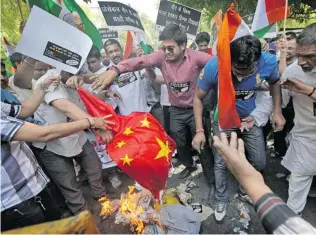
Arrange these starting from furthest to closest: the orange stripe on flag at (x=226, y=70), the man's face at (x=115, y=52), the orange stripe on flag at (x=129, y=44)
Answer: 1. the orange stripe on flag at (x=129, y=44)
2. the man's face at (x=115, y=52)
3. the orange stripe on flag at (x=226, y=70)

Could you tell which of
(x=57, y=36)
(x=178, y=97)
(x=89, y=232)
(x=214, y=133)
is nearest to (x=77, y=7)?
(x=57, y=36)

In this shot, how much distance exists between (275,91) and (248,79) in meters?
0.39

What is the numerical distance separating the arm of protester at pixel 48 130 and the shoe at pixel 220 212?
1632 millimetres

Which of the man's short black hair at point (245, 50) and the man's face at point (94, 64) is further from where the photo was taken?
the man's face at point (94, 64)

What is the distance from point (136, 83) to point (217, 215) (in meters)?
2.05

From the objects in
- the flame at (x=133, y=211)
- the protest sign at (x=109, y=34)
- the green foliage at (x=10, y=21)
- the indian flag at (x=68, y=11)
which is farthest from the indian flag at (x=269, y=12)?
the green foliage at (x=10, y=21)

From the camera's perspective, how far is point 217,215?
295cm

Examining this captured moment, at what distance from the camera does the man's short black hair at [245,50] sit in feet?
7.93

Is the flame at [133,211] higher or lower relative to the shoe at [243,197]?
higher

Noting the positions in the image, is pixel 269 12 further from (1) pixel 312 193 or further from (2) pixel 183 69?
(1) pixel 312 193

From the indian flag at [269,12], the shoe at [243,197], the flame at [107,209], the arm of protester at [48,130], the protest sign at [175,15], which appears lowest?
the shoe at [243,197]

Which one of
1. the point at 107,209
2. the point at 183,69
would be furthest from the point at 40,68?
the point at 107,209

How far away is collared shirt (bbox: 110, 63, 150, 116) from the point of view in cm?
382

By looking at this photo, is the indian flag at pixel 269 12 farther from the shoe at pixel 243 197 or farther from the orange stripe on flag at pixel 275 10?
the shoe at pixel 243 197
